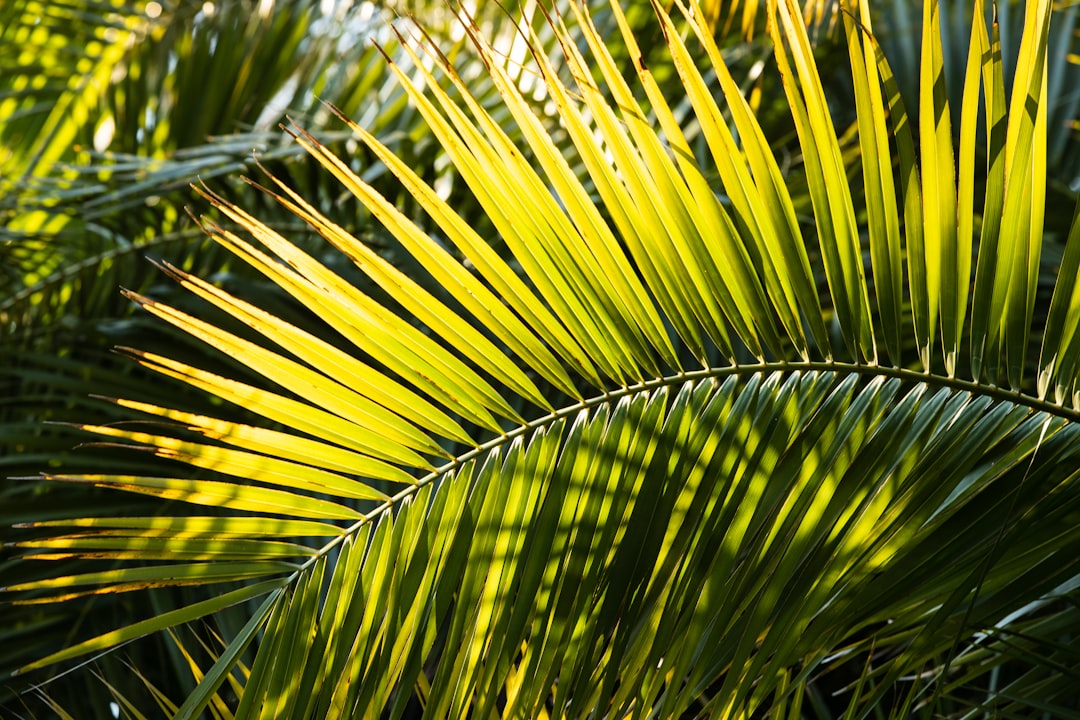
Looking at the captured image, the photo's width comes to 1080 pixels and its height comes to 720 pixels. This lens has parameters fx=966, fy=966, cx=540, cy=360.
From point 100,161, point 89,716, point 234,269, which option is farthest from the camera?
point 100,161

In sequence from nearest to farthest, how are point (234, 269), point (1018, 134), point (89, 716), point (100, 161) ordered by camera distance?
point (1018, 134)
point (89, 716)
point (234, 269)
point (100, 161)

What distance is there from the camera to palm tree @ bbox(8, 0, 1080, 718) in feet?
2.13

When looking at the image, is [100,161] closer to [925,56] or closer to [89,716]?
[89,716]

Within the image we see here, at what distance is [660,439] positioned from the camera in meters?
0.71

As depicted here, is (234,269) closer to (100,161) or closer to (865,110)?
(100,161)

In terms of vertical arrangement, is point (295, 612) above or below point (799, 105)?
below

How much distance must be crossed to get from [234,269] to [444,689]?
125 cm

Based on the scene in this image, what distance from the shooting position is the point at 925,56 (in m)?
0.64

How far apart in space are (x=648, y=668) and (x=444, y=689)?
0.47ft

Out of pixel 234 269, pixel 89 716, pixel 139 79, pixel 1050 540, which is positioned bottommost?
pixel 89 716

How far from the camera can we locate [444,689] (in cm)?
68

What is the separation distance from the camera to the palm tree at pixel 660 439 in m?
0.65

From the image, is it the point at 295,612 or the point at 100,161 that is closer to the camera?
the point at 295,612

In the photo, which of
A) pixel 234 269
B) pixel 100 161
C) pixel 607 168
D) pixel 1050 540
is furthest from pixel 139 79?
pixel 1050 540
